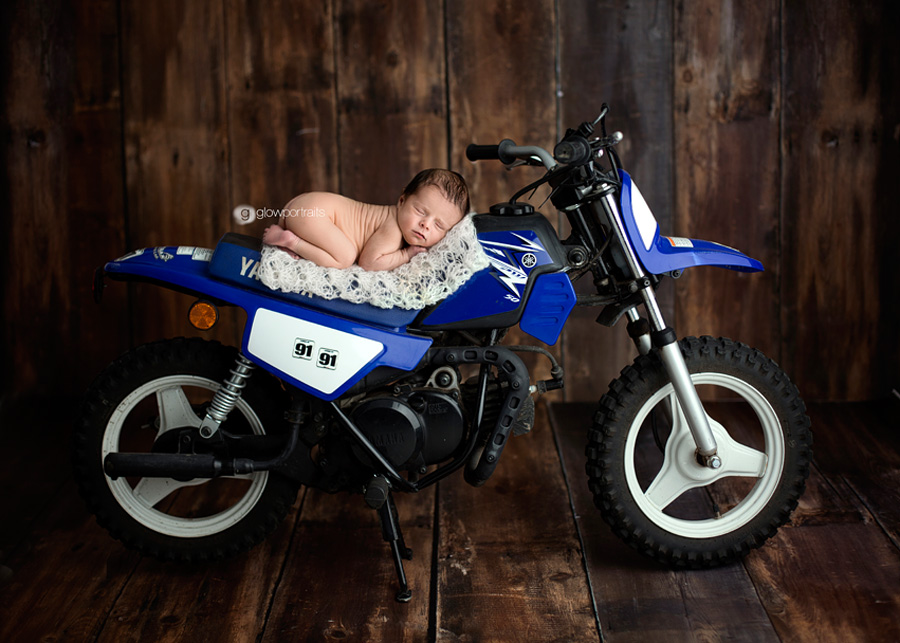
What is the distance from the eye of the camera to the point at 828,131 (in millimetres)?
2484

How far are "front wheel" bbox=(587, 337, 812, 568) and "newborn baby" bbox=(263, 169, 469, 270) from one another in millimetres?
523

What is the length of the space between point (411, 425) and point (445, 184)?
1.62ft

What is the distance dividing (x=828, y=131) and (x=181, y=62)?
83.0 inches

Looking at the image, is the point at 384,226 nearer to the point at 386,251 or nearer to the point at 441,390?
the point at 386,251

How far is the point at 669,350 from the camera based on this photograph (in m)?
1.58

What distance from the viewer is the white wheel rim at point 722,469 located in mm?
1647

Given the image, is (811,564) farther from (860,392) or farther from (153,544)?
(153,544)

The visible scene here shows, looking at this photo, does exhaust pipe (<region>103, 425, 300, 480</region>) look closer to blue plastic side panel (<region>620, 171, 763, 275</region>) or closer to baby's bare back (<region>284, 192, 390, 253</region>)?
baby's bare back (<region>284, 192, 390, 253</region>)

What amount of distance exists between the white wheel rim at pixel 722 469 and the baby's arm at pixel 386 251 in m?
0.60

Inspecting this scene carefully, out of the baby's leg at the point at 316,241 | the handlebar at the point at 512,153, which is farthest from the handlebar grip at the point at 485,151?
the baby's leg at the point at 316,241

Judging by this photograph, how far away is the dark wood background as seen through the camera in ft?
8.02

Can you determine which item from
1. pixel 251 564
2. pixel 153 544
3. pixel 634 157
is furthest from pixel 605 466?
pixel 634 157

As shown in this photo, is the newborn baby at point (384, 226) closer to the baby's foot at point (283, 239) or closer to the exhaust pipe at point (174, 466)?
the baby's foot at point (283, 239)

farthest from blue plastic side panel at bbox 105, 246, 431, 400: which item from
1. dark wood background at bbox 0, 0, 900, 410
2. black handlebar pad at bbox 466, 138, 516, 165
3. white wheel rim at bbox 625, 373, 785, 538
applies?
dark wood background at bbox 0, 0, 900, 410
